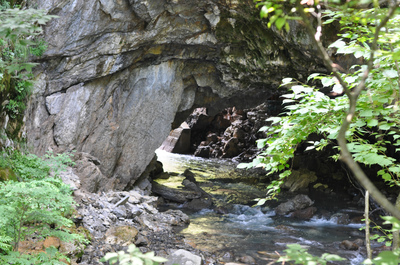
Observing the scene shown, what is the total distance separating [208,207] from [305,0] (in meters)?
10.3

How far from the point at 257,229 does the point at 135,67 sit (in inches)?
250

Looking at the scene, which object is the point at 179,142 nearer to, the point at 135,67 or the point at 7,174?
the point at 135,67

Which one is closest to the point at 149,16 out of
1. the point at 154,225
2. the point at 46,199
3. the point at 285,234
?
the point at 154,225

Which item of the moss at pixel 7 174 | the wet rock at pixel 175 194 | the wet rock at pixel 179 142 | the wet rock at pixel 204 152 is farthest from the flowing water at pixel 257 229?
the wet rock at pixel 179 142

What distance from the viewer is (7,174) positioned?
579 cm

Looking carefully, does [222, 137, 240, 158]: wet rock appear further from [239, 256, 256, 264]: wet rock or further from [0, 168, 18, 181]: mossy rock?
[0, 168, 18, 181]: mossy rock

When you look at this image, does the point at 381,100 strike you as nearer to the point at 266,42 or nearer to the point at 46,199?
the point at 46,199

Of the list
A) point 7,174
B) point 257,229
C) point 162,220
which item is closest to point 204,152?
point 257,229

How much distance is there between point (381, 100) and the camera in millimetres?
2492

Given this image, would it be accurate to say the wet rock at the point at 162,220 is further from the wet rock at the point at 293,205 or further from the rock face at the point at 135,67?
the wet rock at the point at 293,205

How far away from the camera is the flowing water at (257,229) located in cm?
855

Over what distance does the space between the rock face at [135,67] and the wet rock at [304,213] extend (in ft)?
15.5

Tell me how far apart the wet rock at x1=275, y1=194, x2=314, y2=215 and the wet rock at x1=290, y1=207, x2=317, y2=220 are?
0.76 feet

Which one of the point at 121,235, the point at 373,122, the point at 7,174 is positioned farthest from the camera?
the point at 121,235
